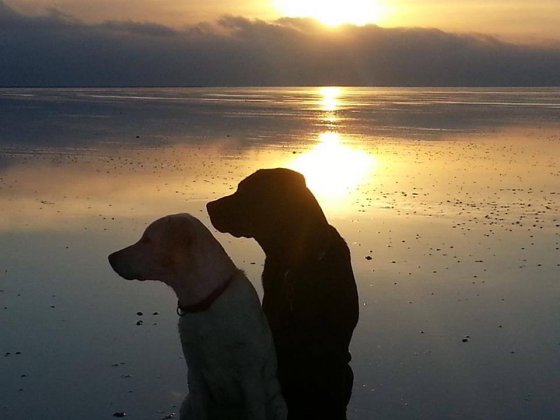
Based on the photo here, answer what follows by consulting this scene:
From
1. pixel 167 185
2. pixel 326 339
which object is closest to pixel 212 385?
pixel 326 339

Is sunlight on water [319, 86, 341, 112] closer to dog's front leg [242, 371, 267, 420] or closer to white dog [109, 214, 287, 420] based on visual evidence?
white dog [109, 214, 287, 420]

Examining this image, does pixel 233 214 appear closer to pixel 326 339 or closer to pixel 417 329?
pixel 326 339

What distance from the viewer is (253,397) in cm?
350

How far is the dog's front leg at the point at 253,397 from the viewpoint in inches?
138

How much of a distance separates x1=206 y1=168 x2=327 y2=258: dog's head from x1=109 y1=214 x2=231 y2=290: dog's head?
29 cm

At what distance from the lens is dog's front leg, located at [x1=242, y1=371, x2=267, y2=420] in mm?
3504

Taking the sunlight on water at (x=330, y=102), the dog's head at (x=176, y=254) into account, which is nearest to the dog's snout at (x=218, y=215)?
the dog's head at (x=176, y=254)

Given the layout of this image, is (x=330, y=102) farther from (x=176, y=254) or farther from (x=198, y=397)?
(x=198, y=397)

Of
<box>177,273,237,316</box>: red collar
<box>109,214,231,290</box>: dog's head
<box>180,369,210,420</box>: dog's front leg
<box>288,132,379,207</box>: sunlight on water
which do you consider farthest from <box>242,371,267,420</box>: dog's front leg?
<box>288,132,379,207</box>: sunlight on water

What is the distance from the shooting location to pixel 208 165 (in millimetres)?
14828

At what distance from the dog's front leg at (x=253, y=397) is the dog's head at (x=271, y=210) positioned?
25.4 inches

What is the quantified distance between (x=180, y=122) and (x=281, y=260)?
2545 cm

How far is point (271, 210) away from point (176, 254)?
19.8 inches

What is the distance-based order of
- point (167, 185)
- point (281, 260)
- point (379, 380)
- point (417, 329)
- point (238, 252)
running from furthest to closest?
point (167, 185) → point (238, 252) → point (417, 329) → point (379, 380) → point (281, 260)
